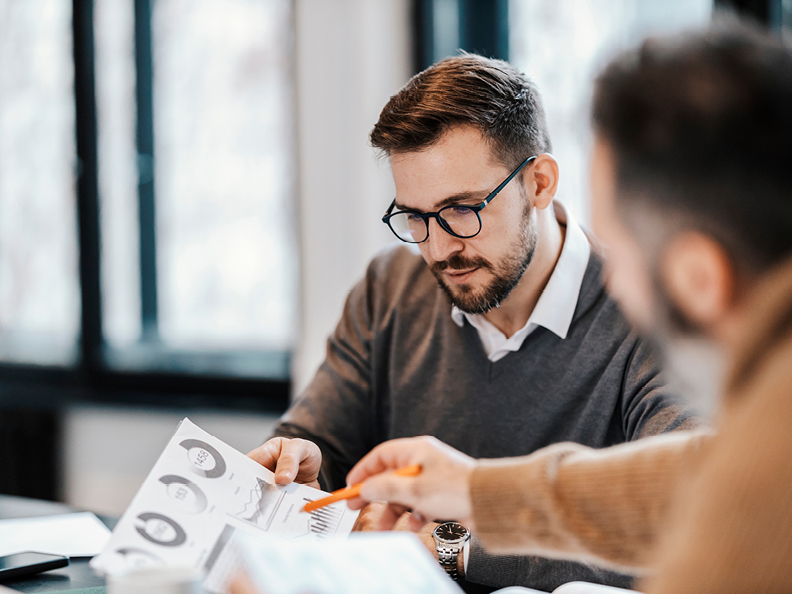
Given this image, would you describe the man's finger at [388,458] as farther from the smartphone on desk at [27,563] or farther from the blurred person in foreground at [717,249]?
the smartphone on desk at [27,563]

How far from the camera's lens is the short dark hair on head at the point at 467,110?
1.32 metres

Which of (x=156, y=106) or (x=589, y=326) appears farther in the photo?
(x=156, y=106)

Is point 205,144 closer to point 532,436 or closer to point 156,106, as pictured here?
point 156,106

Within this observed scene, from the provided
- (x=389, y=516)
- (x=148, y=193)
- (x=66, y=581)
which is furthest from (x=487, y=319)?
(x=148, y=193)

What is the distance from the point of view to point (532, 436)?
1.37 metres

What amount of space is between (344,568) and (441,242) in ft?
2.48

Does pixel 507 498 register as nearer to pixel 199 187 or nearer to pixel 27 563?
pixel 27 563

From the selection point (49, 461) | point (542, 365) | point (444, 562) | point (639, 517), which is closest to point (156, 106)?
point (49, 461)

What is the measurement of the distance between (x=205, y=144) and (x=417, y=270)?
165 centimetres

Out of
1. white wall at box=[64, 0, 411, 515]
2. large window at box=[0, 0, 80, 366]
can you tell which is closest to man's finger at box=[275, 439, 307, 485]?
white wall at box=[64, 0, 411, 515]

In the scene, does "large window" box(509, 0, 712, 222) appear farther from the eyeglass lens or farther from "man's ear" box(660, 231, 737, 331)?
"man's ear" box(660, 231, 737, 331)

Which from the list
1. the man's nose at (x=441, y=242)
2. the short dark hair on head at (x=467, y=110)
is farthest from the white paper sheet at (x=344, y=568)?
the short dark hair on head at (x=467, y=110)

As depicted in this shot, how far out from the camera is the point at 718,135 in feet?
1.91

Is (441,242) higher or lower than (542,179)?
lower
